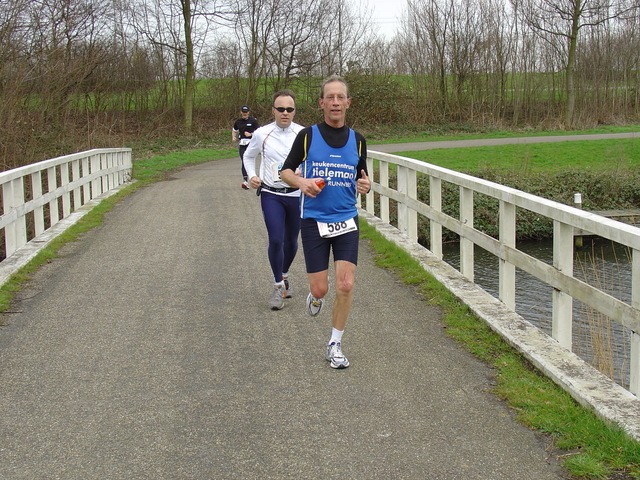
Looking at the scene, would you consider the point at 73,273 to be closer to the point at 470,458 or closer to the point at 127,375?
the point at 127,375

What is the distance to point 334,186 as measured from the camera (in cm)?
540

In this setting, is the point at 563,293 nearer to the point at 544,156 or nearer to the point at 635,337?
the point at 635,337

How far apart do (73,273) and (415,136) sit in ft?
109

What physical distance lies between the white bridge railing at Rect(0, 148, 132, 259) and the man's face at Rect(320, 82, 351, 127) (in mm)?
5090

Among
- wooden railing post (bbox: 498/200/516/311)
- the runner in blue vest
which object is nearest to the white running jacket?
the runner in blue vest

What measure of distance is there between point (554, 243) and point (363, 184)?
1.42 m

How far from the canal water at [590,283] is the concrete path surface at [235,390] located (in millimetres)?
1855

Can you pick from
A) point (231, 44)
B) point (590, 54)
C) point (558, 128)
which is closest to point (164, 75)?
point (231, 44)

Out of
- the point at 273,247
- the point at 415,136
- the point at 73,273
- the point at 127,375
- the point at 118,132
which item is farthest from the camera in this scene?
the point at 415,136

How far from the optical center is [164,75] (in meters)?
41.9

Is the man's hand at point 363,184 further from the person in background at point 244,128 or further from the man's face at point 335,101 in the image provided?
the person in background at point 244,128

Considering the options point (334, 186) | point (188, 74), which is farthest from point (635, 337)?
point (188, 74)

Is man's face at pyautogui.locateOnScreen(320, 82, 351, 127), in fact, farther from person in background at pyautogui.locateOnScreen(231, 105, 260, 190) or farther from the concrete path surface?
person in background at pyautogui.locateOnScreen(231, 105, 260, 190)

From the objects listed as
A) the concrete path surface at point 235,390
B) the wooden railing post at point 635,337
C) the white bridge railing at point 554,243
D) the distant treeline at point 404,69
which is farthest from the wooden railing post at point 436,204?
the distant treeline at point 404,69
